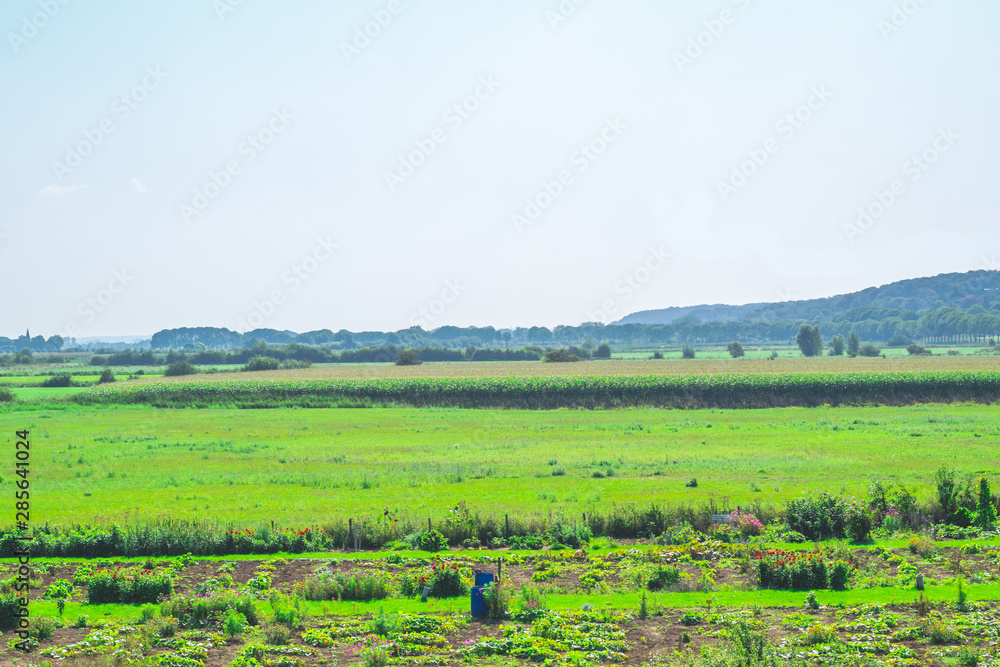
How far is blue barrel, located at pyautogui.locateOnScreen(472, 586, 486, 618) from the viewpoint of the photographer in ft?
51.3

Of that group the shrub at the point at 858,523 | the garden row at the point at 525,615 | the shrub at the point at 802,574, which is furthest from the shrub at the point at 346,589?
the shrub at the point at 858,523

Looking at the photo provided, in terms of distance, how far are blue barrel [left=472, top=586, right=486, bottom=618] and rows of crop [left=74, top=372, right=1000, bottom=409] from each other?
157ft

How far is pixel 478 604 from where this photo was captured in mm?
15680

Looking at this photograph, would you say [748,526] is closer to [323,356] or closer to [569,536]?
[569,536]

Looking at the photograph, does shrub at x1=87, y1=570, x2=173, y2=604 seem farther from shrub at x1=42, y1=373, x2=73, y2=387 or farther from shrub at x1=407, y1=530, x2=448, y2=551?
shrub at x1=42, y1=373, x2=73, y2=387

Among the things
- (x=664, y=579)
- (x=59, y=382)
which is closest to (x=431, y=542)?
(x=664, y=579)

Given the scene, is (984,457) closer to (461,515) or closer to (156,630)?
(461,515)

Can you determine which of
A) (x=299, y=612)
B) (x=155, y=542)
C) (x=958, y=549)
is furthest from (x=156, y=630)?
(x=958, y=549)

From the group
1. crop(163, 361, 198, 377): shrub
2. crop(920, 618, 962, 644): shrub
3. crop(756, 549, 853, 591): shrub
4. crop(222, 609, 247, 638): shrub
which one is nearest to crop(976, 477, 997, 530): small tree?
crop(756, 549, 853, 591): shrub

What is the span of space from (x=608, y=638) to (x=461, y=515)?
9844 mm

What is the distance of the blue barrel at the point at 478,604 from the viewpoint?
15.6m

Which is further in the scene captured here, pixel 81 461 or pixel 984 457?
pixel 81 461

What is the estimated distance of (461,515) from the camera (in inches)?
924

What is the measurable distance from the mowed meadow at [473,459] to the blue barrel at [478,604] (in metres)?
8.71
